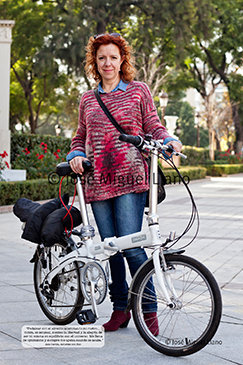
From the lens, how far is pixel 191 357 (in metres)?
3.06

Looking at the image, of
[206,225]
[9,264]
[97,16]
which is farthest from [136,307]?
[97,16]

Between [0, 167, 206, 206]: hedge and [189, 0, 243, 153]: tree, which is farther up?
[189, 0, 243, 153]: tree

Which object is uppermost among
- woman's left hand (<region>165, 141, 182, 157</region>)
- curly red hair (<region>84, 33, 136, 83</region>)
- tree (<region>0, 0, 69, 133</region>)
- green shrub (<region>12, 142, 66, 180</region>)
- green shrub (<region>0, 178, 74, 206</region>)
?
tree (<region>0, 0, 69, 133</region>)

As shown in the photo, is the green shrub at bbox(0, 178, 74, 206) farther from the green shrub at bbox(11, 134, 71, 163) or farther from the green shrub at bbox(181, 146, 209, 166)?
the green shrub at bbox(181, 146, 209, 166)

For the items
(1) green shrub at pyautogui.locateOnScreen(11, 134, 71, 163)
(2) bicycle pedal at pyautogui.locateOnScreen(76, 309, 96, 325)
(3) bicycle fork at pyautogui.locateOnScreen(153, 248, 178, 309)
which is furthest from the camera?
(1) green shrub at pyautogui.locateOnScreen(11, 134, 71, 163)

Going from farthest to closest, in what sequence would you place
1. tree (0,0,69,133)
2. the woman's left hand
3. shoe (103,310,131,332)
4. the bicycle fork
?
tree (0,0,69,133) → shoe (103,310,131,332) → the woman's left hand → the bicycle fork

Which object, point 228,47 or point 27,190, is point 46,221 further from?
point 228,47

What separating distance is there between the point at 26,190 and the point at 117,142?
920 centimetres

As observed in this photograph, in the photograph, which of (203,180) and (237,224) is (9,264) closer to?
(237,224)

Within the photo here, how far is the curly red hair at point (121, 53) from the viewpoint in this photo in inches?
133

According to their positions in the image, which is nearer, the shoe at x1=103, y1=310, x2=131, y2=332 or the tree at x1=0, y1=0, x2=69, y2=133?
the shoe at x1=103, y1=310, x2=131, y2=332

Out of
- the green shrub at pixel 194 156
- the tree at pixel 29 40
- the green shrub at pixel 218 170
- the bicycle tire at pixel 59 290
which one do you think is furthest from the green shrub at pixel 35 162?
the green shrub at pixel 218 170

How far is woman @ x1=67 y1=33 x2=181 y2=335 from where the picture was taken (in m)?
3.31

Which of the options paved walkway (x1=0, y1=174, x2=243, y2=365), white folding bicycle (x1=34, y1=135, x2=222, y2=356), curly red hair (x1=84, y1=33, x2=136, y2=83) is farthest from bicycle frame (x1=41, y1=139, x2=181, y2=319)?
curly red hair (x1=84, y1=33, x2=136, y2=83)
